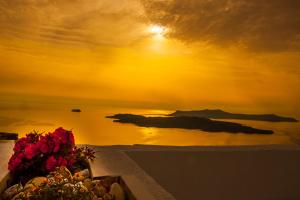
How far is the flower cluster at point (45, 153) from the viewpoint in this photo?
4551mm

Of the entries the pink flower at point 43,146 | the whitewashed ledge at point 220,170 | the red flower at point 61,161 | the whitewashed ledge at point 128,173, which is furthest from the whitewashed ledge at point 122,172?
the whitewashed ledge at point 220,170

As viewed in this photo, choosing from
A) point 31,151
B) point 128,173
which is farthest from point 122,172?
point 31,151

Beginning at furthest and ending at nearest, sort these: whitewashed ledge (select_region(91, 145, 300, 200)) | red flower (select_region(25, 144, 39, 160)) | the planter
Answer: whitewashed ledge (select_region(91, 145, 300, 200))
red flower (select_region(25, 144, 39, 160))
the planter

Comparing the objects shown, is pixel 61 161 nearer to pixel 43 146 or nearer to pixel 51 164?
pixel 51 164

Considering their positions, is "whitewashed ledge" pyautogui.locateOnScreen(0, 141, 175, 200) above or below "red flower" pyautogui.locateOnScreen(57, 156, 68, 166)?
below

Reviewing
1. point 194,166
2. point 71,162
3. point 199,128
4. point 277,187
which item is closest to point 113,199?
point 71,162

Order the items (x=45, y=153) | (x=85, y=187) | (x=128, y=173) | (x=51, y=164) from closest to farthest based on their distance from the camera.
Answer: (x=85, y=187) < (x=128, y=173) < (x=51, y=164) < (x=45, y=153)

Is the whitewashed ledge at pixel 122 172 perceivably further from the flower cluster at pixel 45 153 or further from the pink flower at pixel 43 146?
the pink flower at pixel 43 146

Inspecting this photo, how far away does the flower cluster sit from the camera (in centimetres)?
455

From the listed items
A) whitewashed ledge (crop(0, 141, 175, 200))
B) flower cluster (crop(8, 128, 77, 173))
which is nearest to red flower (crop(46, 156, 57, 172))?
flower cluster (crop(8, 128, 77, 173))

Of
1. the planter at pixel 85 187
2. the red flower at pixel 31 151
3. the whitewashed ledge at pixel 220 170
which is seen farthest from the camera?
the whitewashed ledge at pixel 220 170

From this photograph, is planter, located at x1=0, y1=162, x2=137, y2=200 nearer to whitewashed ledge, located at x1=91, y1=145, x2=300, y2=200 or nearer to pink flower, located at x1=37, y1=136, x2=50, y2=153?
pink flower, located at x1=37, y1=136, x2=50, y2=153

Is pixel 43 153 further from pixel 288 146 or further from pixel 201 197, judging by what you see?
pixel 288 146

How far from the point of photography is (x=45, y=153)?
469cm
